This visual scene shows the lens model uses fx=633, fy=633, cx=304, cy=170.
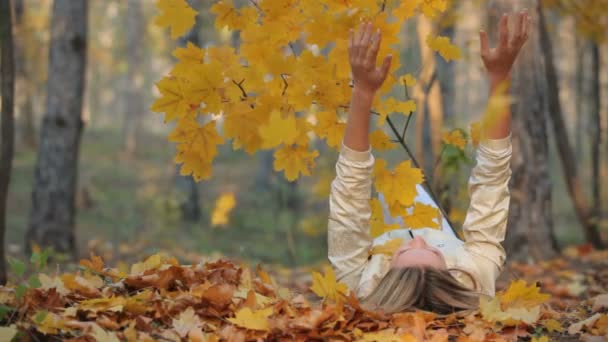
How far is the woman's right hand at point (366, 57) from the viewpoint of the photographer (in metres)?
2.15

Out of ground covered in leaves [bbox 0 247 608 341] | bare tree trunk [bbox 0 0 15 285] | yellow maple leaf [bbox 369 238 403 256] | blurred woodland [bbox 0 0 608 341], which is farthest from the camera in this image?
blurred woodland [bbox 0 0 608 341]

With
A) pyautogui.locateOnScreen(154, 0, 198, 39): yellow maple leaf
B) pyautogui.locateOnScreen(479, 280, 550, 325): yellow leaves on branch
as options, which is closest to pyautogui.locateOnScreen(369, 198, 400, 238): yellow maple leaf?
pyautogui.locateOnScreen(479, 280, 550, 325): yellow leaves on branch

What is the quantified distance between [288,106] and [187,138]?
0.41m

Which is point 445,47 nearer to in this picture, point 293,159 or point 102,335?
point 293,159

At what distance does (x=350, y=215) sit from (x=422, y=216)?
294 millimetres

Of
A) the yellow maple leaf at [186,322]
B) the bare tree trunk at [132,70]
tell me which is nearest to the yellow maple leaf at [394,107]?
the yellow maple leaf at [186,322]

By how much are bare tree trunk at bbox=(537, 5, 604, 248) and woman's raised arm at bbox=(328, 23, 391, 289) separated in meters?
4.51

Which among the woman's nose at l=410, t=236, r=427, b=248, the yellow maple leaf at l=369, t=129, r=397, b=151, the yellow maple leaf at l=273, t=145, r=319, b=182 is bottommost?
the woman's nose at l=410, t=236, r=427, b=248

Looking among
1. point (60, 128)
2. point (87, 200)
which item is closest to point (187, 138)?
point (60, 128)

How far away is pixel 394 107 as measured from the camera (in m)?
2.52

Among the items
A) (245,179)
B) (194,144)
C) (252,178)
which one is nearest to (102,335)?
(194,144)

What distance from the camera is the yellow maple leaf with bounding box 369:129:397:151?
262 centimetres

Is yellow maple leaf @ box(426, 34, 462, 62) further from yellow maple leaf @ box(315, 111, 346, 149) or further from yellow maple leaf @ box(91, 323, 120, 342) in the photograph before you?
yellow maple leaf @ box(91, 323, 120, 342)

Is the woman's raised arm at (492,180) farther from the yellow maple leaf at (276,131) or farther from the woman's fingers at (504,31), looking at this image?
the yellow maple leaf at (276,131)
